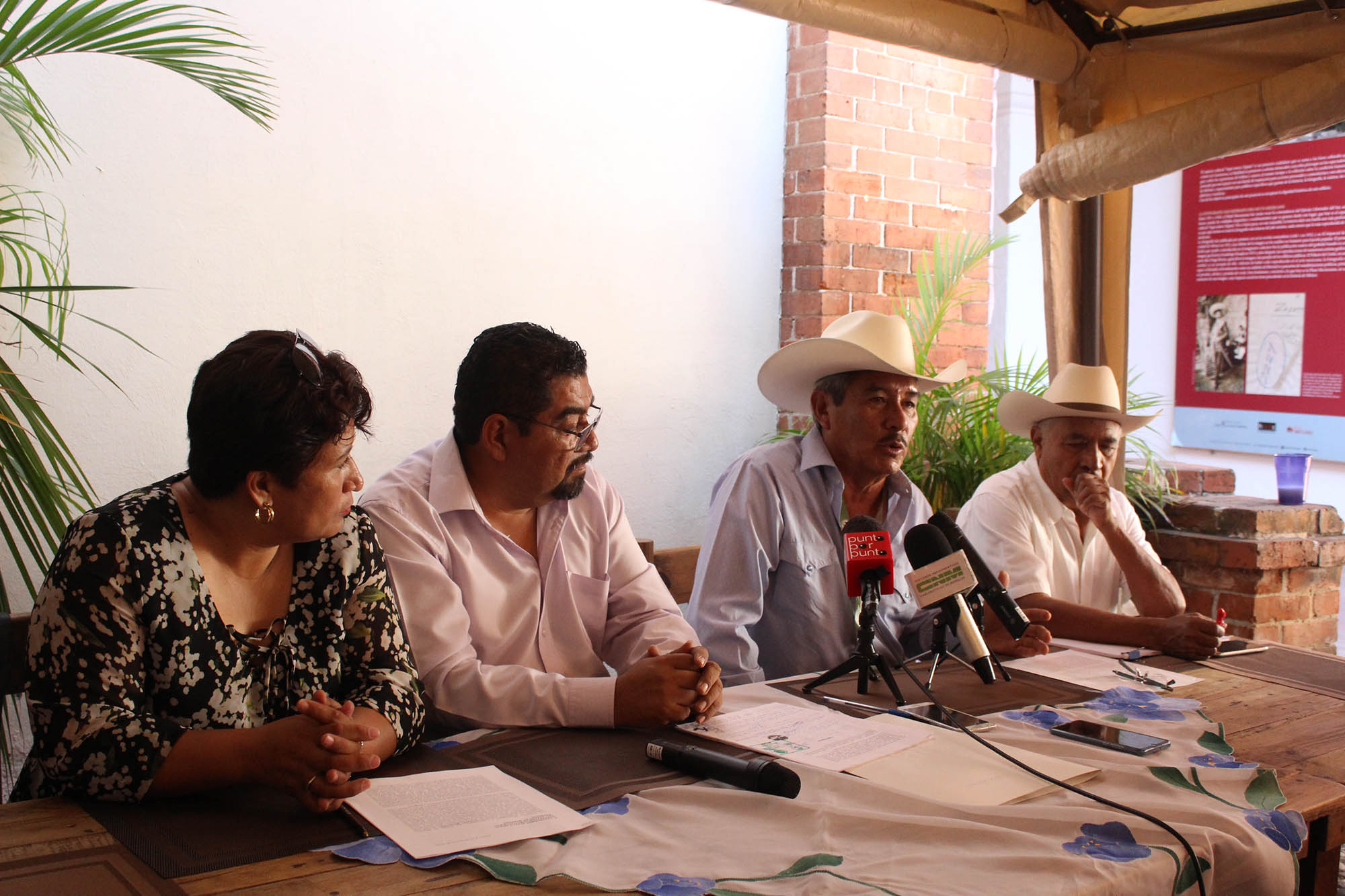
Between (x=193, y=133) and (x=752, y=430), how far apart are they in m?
2.45

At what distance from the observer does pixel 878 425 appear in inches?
122

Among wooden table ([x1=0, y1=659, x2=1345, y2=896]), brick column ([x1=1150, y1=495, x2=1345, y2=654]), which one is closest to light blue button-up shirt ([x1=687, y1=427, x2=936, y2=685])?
wooden table ([x1=0, y1=659, x2=1345, y2=896])

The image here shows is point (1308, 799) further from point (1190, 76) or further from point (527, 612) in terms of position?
point (1190, 76)

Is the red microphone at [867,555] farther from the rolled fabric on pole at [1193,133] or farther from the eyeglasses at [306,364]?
the rolled fabric on pole at [1193,133]

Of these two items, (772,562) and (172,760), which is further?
(772,562)

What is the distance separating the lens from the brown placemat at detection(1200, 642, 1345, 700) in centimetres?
257

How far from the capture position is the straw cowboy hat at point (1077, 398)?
3.48 meters

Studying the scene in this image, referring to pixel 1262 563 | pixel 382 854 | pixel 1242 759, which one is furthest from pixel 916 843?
pixel 1262 563

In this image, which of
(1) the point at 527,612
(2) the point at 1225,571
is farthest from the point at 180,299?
(2) the point at 1225,571

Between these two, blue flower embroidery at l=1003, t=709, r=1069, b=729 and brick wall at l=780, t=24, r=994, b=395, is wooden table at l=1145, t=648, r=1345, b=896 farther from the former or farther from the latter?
brick wall at l=780, t=24, r=994, b=395

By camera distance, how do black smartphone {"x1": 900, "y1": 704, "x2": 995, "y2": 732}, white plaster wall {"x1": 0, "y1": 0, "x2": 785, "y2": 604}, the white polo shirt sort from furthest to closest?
white plaster wall {"x1": 0, "y1": 0, "x2": 785, "y2": 604}
the white polo shirt
black smartphone {"x1": 900, "y1": 704, "x2": 995, "y2": 732}

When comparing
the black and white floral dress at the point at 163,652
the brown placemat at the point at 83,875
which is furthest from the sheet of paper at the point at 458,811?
the brown placemat at the point at 83,875

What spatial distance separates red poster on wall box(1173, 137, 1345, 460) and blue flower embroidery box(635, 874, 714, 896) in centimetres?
528

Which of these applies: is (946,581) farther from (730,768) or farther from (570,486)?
(570,486)
